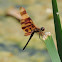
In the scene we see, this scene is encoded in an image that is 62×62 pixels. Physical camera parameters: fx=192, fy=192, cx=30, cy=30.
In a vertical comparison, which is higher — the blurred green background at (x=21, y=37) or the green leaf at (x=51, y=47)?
the green leaf at (x=51, y=47)

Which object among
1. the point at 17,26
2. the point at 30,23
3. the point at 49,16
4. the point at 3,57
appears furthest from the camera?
the point at 49,16

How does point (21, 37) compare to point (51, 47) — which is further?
point (21, 37)

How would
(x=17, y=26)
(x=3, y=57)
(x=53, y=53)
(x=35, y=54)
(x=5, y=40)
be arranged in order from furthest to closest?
1. (x=17, y=26)
2. (x=5, y=40)
3. (x=35, y=54)
4. (x=3, y=57)
5. (x=53, y=53)

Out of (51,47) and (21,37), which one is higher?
(51,47)

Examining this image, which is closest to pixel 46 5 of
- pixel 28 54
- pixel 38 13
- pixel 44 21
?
pixel 38 13

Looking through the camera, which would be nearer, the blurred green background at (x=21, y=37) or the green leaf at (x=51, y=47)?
the green leaf at (x=51, y=47)

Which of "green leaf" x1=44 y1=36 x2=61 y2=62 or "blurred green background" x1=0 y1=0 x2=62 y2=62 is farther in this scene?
"blurred green background" x1=0 y1=0 x2=62 y2=62

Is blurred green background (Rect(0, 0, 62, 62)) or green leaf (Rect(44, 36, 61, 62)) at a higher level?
green leaf (Rect(44, 36, 61, 62))

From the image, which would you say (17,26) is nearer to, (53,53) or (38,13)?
(38,13)
